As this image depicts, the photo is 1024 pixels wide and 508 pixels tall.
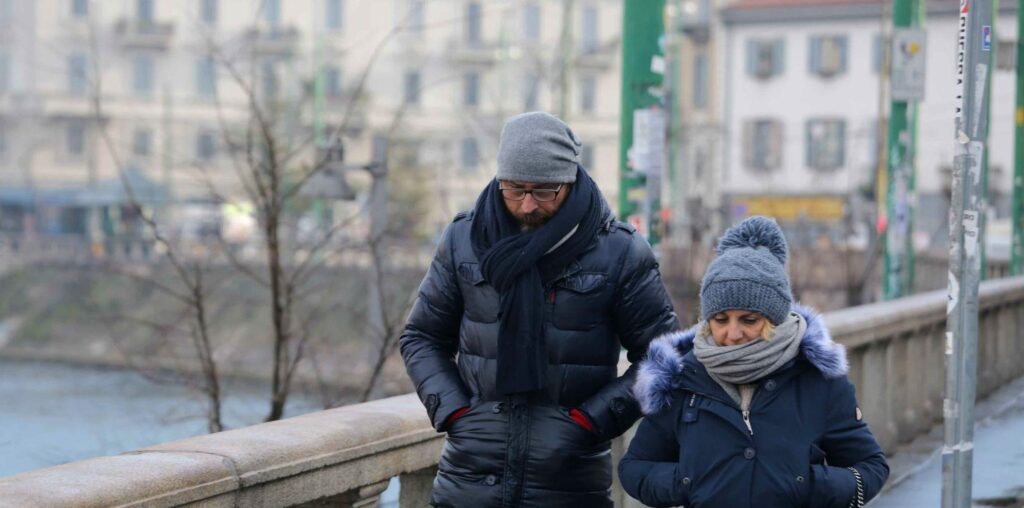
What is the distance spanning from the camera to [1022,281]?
16.2 meters

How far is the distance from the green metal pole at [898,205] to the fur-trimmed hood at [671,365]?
31.0ft

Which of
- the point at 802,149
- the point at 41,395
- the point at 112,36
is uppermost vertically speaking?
the point at 112,36

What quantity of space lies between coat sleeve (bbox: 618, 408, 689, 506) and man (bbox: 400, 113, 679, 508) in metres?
0.27

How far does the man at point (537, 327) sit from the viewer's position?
4.19 metres

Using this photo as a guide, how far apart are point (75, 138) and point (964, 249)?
72.6m

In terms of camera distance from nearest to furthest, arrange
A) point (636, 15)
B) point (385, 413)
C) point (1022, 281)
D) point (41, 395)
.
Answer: point (385, 413) < point (636, 15) < point (1022, 281) < point (41, 395)

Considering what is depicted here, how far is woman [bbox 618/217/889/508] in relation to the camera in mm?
3896

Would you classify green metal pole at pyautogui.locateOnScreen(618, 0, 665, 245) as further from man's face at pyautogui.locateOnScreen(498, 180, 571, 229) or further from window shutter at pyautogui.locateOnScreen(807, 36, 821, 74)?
window shutter at pyautogui.locateOnScreen(807, 36, 821, 74)

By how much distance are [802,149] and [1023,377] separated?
51507 mm

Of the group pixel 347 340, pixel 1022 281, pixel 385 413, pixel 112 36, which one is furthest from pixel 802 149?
pixel 385 413

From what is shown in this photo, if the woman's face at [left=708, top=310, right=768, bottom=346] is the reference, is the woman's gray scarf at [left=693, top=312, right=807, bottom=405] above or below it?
below

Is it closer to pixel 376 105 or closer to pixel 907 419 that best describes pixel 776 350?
pixel 907 419

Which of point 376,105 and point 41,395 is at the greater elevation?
point 376,105

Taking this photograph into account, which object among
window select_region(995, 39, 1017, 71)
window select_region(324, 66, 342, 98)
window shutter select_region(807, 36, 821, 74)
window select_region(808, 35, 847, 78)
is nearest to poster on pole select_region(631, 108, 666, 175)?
window select_region(995, 39, 1017, 71)
